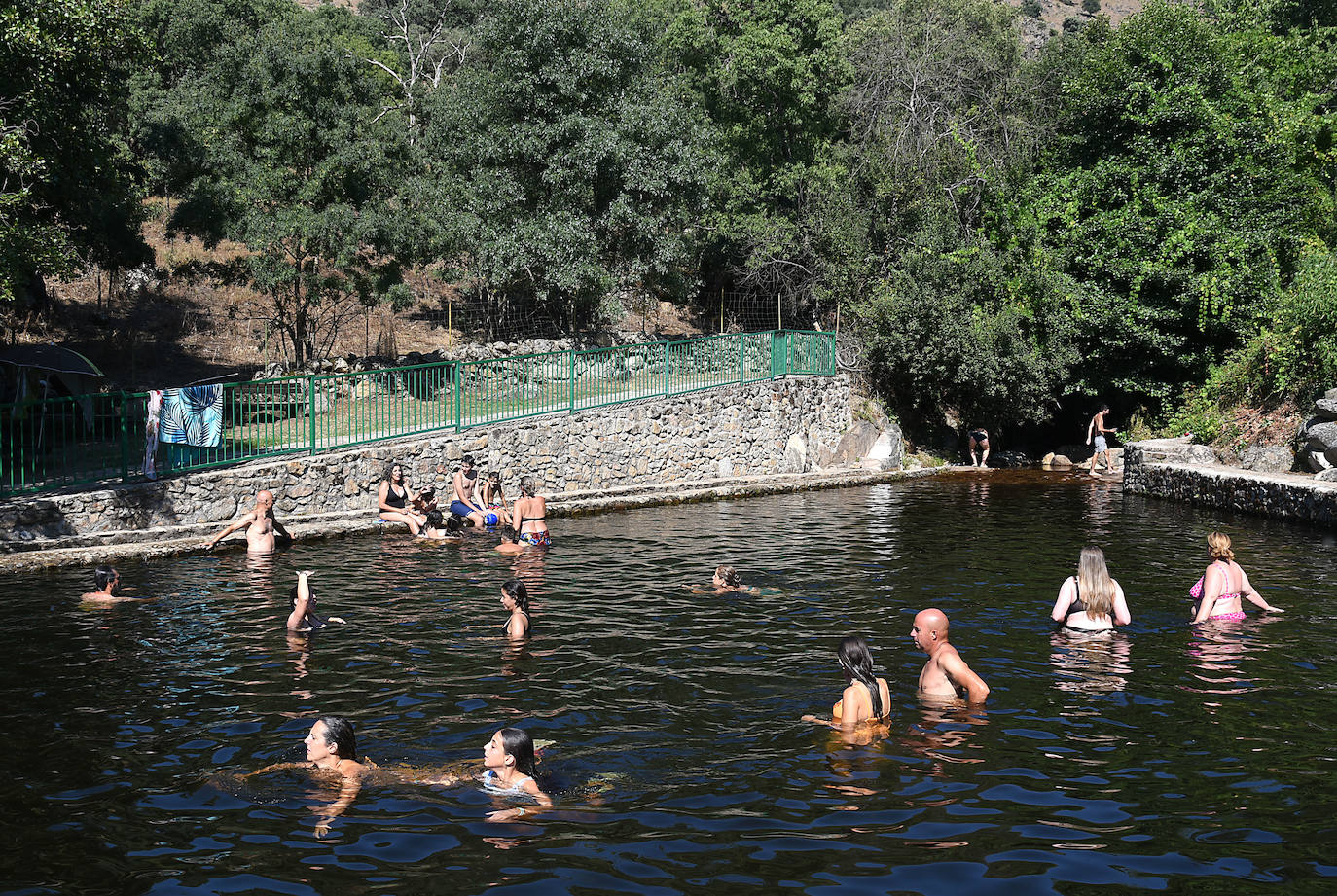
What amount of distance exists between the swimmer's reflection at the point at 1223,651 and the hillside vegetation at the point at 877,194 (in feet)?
50.5

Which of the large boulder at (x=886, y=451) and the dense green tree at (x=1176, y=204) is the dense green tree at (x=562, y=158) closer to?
the large boulder at (x=886, y=451)

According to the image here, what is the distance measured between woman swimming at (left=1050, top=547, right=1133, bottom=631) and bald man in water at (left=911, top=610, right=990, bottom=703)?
258cm

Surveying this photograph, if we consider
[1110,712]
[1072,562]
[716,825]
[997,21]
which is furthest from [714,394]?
[997,21]

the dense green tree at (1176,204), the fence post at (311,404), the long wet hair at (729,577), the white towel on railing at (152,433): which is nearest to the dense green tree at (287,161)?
the fence post at (311,404)

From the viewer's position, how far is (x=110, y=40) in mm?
17594

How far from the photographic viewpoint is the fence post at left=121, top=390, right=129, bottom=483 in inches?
683

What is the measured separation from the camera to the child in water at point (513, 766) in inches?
301

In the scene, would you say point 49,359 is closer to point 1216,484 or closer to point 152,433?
point 152,433

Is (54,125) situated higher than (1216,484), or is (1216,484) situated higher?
(54,125)

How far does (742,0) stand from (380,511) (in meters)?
27.2

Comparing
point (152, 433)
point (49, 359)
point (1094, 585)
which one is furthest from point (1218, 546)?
point (49, 359)

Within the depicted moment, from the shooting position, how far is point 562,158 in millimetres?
29609

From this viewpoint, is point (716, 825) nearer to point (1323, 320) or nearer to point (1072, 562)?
point (1072, 562)

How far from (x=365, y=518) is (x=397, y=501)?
0.65m
